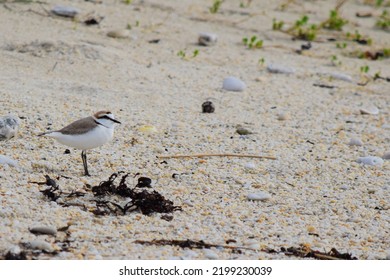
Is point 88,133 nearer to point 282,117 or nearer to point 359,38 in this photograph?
point 282,117

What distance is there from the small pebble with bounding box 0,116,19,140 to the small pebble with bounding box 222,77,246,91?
8.41 feet

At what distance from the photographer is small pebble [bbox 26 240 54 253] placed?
3.87m

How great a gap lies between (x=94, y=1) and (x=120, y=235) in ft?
17.9

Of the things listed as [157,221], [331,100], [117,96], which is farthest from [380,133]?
[157,221]

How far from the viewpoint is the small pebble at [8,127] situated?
521cm

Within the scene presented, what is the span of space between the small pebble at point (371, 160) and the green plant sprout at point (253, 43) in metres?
2.94

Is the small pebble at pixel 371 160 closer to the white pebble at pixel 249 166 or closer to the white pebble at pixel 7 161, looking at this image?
the white pebble at pixel 249 166

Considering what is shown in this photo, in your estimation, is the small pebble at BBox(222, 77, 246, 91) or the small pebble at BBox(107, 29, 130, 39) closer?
the small pebble at BBox(222, 77, 246, 91)

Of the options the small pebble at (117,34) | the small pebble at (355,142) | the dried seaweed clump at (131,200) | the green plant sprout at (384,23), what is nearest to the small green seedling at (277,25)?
the green plant sprout at (384,23)

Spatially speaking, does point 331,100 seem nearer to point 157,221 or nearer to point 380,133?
point 380,133

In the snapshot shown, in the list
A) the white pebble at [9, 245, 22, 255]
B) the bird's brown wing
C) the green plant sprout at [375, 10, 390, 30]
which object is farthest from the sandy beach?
the bird's brown wing

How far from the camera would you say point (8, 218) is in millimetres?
4141

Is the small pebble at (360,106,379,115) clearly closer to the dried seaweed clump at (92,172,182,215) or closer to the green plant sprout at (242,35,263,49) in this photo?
the green plant sprout at (242,35,263,49)

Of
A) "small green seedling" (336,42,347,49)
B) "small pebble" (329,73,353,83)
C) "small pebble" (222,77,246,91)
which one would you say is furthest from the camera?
"small green seedling" (336,42,347,49)
